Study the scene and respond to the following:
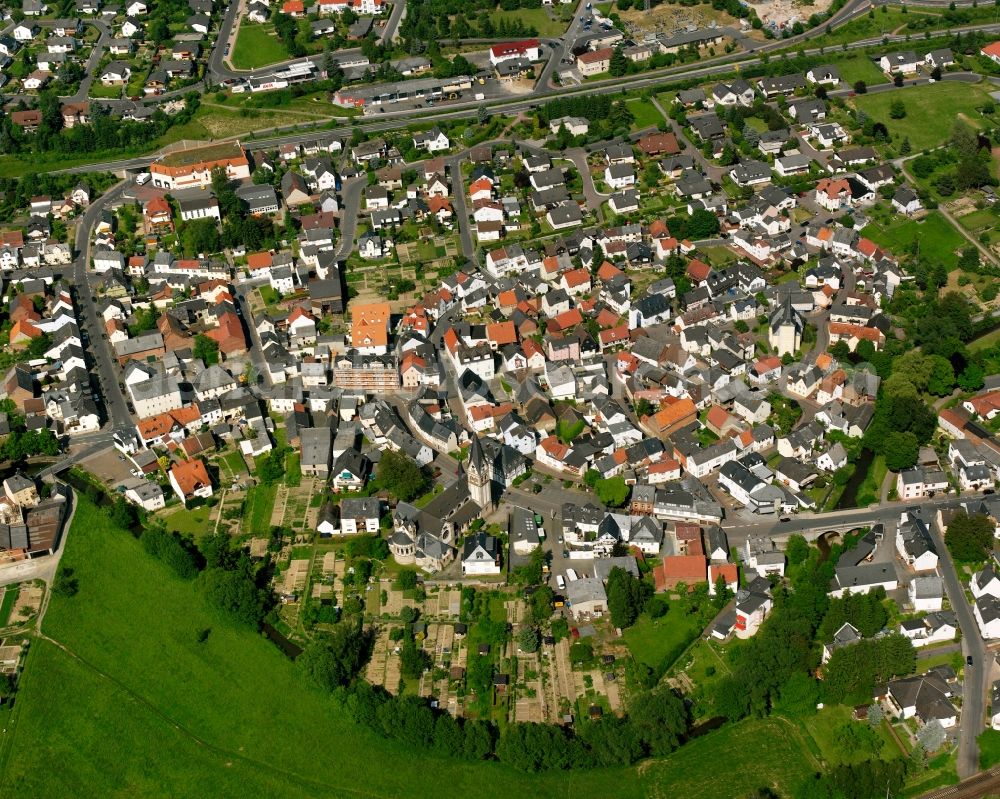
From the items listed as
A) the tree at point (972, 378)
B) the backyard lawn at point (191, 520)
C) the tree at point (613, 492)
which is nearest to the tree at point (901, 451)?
the tree at point (972, 378)

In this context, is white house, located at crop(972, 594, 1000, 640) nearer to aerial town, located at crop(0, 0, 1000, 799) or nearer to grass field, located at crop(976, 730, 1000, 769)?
aerial town, located at crop(0, 0, 1000, 799)

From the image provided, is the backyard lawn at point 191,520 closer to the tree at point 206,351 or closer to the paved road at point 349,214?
the tree at point 206,351

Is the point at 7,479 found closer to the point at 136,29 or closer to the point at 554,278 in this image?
the point at 554,278

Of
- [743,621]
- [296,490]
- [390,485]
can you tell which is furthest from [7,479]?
[743,621]

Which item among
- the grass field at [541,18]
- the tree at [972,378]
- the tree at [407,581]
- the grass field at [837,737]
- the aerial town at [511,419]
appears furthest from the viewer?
the grass field at [541,18]

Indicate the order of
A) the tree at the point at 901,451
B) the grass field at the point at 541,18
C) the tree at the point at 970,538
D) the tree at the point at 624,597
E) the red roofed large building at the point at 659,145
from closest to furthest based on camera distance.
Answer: the tree at the point at 624,597, the tree at the point at 970,538, the tree at the point at 901,451, the red roofed large building at the point at 659,145, the grass field at the point at 541,18

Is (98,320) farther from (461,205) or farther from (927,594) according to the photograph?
(927,594)
